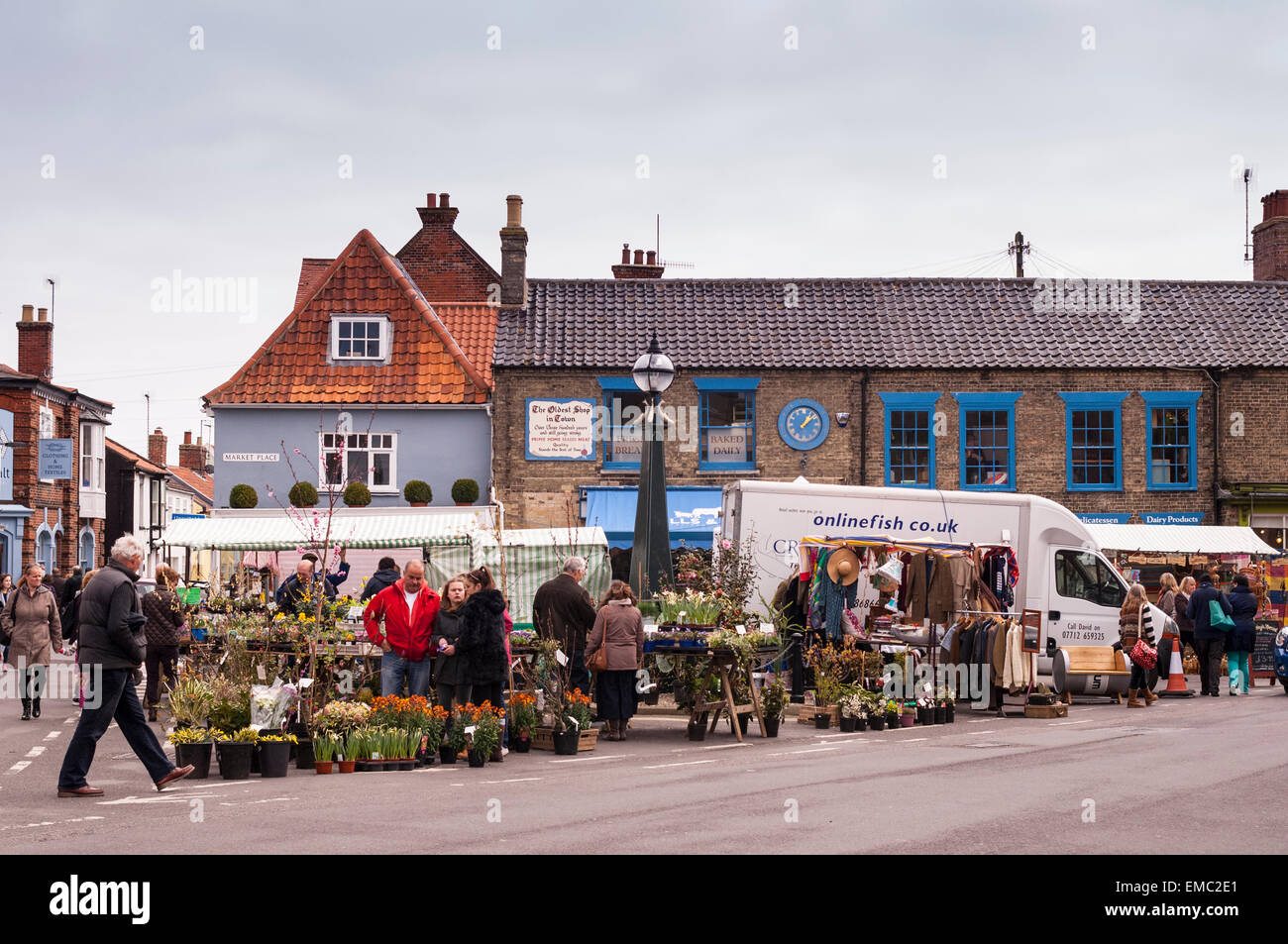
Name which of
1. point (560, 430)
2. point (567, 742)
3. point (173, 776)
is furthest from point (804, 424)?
point (173, 776)

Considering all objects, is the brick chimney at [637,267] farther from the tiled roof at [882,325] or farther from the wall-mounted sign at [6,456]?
the wall-mounted sign at [6,456]

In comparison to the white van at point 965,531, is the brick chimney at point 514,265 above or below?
above

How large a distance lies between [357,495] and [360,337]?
4401 mm

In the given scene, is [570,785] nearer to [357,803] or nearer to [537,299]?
[357,803]

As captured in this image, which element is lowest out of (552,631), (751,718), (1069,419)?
(751,718)

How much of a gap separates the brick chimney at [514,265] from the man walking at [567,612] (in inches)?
742

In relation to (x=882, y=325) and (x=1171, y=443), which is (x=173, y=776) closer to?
(x=882, y=325)

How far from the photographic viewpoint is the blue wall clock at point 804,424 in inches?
1239

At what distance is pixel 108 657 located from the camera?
11.0 metres

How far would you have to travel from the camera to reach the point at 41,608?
19.7m

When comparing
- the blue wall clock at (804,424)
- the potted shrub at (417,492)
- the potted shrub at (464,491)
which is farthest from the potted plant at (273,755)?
the blue wall clock at (804,424)

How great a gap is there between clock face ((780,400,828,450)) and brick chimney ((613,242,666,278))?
9.29 metres

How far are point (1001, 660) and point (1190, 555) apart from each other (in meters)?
12.8
